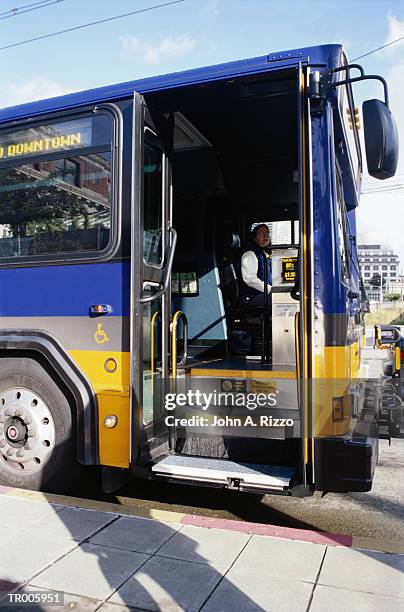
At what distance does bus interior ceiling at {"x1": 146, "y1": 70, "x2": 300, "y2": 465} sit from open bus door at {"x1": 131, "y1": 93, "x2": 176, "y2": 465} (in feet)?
0.86

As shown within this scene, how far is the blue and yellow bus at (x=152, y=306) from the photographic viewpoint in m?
3.46

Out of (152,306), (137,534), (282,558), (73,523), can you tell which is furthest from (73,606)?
(152,306)

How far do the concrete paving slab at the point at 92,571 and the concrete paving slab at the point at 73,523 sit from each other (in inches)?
7.5

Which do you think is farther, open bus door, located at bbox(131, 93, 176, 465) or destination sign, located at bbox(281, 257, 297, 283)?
destination sign, located at bbox(281, 257, 297, 283)

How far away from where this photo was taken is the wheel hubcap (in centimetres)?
409

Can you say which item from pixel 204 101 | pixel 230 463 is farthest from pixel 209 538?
pixel 204 101

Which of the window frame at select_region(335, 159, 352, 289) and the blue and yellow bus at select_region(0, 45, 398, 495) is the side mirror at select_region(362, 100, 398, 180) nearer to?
the blue and yellow bus at select_region(0, 45, 398, 495)

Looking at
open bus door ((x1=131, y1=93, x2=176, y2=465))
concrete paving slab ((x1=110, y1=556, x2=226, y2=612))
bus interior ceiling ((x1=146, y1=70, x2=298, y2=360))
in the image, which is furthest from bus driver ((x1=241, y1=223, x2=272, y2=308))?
concrete paving slab ((x1=110, y1=556, x2=226, y2=612))

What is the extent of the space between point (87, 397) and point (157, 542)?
3.63 ft

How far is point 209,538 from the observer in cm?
334

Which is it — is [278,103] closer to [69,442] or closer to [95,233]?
[95,233]

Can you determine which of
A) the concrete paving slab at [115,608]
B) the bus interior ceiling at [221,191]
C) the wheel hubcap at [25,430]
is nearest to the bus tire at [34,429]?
the wheel hubcap at [25,430]

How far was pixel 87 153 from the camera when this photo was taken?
4000 millimetres

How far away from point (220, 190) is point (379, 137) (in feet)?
9.87
